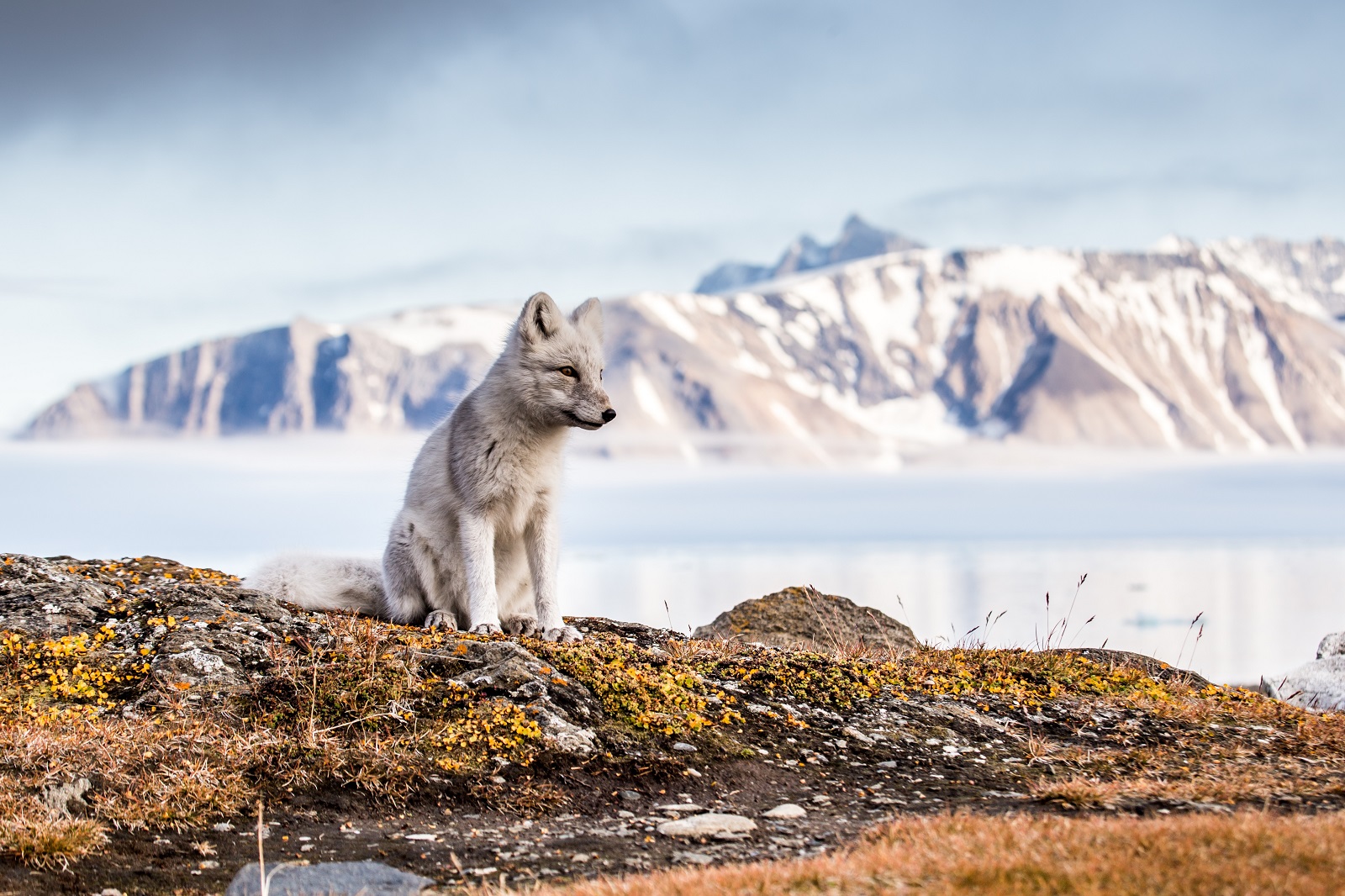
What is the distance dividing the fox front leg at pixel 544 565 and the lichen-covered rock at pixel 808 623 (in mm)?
2747

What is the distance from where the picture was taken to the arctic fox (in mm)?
10008

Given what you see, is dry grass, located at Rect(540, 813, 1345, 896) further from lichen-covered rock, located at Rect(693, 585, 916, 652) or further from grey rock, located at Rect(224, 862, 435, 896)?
lichen-covered rock, located at Rect(693, 585, 916, 652)

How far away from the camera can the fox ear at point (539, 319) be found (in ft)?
32.7

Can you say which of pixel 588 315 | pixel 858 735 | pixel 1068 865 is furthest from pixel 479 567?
pixel 1068 865

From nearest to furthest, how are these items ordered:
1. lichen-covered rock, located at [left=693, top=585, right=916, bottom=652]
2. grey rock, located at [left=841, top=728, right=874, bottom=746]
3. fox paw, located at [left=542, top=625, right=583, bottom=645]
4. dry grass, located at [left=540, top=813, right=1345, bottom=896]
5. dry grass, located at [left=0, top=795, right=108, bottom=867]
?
dry grass, located at [left=540, top=813, right=1345, bottom=896]
dry grass, located at [left=0, top=795, right=108, bottom=867]
grey rock, located at [left=841, top=728, right=874, bottom=746]
fox paw, located at [left=542, top=625, right=583, bottom=645]
lichen-covered rock, located at [left=693, top=585, right=916, bottom=652]

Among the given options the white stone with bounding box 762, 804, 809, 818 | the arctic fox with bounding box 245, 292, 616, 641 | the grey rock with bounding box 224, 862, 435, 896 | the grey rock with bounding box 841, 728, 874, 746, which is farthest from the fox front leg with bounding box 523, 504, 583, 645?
the grey rock with bounding box 224, 862, 435, 896

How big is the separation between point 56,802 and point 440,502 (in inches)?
169

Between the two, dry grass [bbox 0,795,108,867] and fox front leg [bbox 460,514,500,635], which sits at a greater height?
fox front leg [bbox 460,514,500,635]

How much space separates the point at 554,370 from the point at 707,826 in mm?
4453

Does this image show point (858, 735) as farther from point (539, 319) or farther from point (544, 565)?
point (539, 319)

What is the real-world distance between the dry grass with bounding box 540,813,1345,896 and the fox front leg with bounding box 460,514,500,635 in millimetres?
4398

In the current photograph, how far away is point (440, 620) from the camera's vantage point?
10281mm

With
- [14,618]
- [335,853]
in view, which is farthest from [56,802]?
[14,618]

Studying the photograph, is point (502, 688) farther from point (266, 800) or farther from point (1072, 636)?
point (1072, 636)
